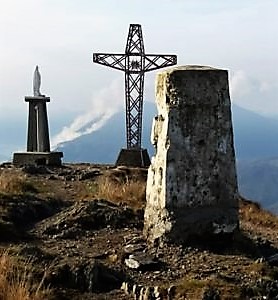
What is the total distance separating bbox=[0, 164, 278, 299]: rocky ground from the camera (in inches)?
353

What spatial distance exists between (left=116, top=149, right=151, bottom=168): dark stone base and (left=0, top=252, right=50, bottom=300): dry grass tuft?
15149 millimetres

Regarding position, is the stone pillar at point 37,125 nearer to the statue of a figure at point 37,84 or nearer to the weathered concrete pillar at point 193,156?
the statue of a figure at point 37,84

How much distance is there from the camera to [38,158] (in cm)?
2278

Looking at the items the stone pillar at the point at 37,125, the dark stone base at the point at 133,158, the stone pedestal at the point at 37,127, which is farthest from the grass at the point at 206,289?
the stone pillar at the point at 37,125

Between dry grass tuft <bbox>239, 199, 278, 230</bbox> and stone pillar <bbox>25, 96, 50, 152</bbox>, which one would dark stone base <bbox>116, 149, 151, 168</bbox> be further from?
dry grass tuft <bbox>239, 199, 278, 230</bbox>

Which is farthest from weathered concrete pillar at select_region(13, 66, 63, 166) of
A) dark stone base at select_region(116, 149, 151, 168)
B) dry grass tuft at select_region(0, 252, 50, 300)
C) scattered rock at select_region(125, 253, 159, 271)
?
dry grass tuft at select_region(0, 252, 50, 300)

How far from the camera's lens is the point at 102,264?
9586 millimetres

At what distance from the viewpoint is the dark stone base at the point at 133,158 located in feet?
80.0

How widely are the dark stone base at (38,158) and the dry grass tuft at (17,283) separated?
13226 millimetres

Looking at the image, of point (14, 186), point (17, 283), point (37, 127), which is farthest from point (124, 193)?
point (37, 127)

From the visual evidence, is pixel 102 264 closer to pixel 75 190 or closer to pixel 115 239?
pixel 115 239

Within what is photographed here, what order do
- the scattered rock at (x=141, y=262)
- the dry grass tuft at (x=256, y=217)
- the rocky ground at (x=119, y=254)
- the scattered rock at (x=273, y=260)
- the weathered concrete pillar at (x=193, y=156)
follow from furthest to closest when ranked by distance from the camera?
1. the dry grass tuft at (x=256, y=217)
2. the weathered concrete pillar at (x=193, y=156)
3. the scattered rock at (x=273, y=260)
4. the scattered rock at (x=141, y=262)
5. the rocky ground at (x=119, y=254)

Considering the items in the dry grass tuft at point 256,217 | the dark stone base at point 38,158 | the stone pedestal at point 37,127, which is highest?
the stone pedestal at point 37,127

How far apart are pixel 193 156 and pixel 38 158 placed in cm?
1278
